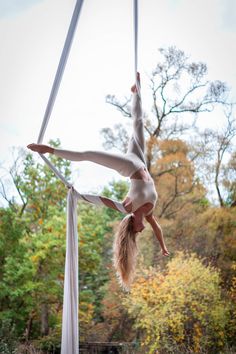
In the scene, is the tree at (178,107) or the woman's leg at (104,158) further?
the tree at (178,107)

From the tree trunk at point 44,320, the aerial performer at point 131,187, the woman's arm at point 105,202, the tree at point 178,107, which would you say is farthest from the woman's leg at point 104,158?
the tree trunk at point 44,320

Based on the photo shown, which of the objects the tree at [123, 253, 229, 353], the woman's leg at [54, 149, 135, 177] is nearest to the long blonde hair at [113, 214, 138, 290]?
the woman's leg at [54, 149, 135, 177]

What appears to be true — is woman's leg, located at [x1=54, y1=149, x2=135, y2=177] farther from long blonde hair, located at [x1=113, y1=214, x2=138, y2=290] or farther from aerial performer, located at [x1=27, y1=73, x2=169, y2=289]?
long blonde hair, located at [x1=113, y1=214, x2=138, y2=290]

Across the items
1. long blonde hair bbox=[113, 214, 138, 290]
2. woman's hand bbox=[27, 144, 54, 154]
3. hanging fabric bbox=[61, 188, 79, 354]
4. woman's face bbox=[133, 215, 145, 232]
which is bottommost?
hanging fabric bbox=[61, 188, 79, 354]

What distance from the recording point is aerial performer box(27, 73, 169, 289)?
289 centimetres

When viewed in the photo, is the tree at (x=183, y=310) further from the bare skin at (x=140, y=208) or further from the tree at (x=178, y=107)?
the bare skin at (x=140, y=208)

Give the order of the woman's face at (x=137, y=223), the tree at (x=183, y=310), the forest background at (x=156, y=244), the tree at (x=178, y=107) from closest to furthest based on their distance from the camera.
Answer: the woman's face at (x=137, y=223)
the tree at (x=183, y=310)
the forest background at (x=156, y=244)
the tree at (x=178, y=107)

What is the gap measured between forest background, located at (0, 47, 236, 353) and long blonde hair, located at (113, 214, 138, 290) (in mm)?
3719

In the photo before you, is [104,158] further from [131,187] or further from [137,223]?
[137,223]

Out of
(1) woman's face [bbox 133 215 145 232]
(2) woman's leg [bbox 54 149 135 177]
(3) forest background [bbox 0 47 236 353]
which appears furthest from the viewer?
(3) forest background [bbox 0 47 236 353]

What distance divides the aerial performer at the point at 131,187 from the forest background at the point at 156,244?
3.70 meters

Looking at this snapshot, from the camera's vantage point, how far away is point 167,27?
7.02 meters

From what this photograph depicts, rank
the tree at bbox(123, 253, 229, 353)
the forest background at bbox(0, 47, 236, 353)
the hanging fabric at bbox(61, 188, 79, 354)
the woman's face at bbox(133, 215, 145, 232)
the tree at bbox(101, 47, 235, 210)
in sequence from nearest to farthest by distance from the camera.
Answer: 1. the hanging fabric at bbox(61, 188, 79, 354)
2. the woman's face at bbox(133, 215, 145, 232)
3. the tree at bbox(123, 253, 229, 353)
4. the forest background at bbox(0, 47, 236, 353)
5. the tree at bbox(101, 47, 235, 210)

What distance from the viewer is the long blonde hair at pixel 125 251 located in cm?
328
